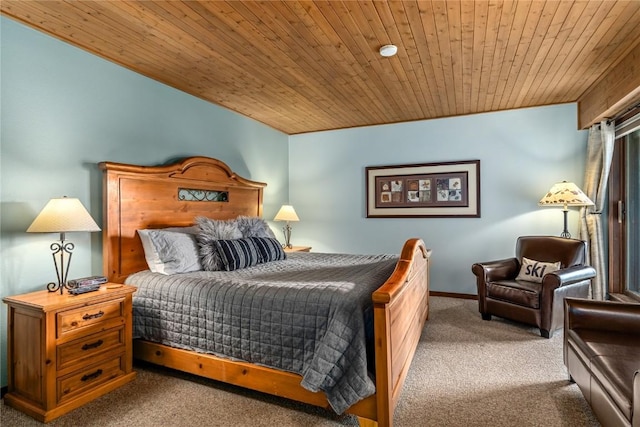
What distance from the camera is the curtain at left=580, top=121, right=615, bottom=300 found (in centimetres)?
365

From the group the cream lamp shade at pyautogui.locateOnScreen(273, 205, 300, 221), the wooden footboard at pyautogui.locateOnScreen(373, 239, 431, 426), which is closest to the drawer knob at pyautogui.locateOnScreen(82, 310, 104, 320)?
the wooden footboard at pyautogui.locateOnScreen(373, 239, 431, 426)

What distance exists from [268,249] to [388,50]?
Answer: 207cm

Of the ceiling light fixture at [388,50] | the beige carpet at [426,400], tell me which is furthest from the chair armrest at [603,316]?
the ceiling light fixture at [388,50]

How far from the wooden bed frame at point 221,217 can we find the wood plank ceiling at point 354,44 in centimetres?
97

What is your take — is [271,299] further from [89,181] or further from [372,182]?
[372,182]

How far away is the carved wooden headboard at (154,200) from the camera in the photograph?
2.81 metres

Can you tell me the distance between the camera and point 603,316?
214cm

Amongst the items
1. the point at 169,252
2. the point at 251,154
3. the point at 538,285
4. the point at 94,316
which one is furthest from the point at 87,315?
the point at 538,285

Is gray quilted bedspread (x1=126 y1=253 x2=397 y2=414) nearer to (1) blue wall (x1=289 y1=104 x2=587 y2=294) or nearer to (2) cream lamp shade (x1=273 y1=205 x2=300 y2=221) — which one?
(2) cream lamp shade (x1=273 y1=205 x2=300 y2=221)

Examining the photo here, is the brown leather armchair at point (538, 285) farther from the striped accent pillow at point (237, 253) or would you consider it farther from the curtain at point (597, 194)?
the striped accent pillow at point (237, 253)

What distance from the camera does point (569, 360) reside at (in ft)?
7.39

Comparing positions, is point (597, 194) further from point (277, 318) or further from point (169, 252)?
point (169, 252)

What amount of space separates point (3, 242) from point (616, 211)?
220 inches

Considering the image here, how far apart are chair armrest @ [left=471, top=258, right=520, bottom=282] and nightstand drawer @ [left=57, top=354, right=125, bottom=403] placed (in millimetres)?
3352
